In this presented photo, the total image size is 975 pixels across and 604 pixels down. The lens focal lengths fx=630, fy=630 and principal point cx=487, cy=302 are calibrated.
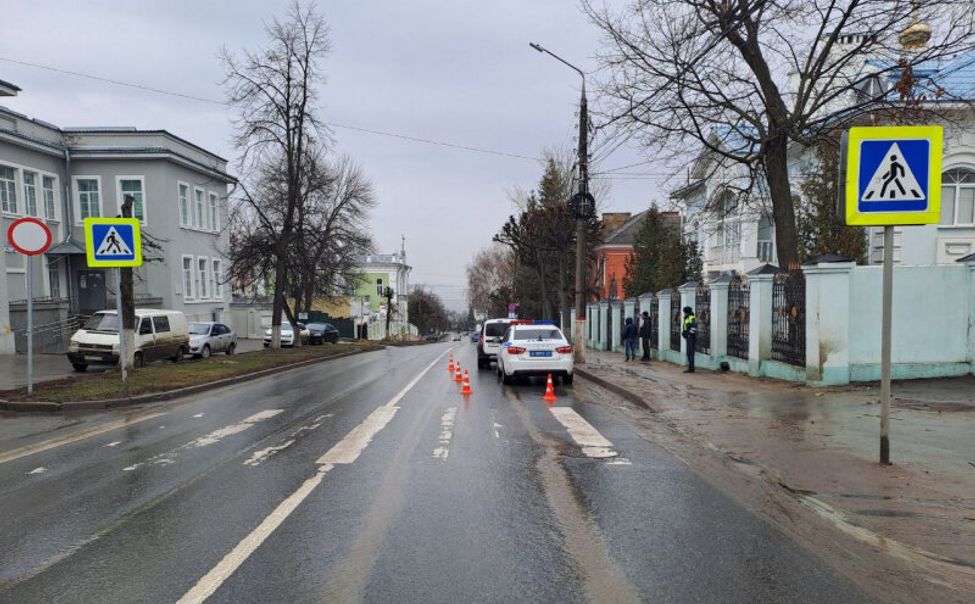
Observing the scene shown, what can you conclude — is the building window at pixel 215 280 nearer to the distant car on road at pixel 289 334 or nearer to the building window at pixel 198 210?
the building window at pixel 198 210

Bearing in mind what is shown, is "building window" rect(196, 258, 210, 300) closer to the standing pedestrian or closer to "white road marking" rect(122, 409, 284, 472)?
the standing pedestrian

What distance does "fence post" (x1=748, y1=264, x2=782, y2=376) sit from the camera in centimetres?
1393

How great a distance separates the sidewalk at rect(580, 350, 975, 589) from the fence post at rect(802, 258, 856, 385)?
429mm

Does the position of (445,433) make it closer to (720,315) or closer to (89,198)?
(720,315)

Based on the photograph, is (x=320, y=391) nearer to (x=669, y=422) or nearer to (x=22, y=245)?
(x=22, y=245)

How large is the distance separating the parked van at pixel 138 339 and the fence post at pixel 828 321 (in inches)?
706

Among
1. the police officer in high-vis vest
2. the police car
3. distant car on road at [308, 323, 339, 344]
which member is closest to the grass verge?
the police car

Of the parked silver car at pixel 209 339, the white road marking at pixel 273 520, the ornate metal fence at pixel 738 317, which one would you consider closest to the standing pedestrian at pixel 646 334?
the ornate metal fence at pixel 738 317

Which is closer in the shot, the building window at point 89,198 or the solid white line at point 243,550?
the solid white line at point 243,550

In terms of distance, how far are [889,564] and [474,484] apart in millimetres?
3387

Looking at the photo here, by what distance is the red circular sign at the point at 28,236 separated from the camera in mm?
11367

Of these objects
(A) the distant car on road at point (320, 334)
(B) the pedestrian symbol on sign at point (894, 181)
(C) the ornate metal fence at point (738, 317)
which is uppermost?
(B) the pedestrian symbol on sign at point (894, 181)

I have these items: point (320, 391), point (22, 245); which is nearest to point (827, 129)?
point (320, 391)

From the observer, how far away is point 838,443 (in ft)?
25.0
